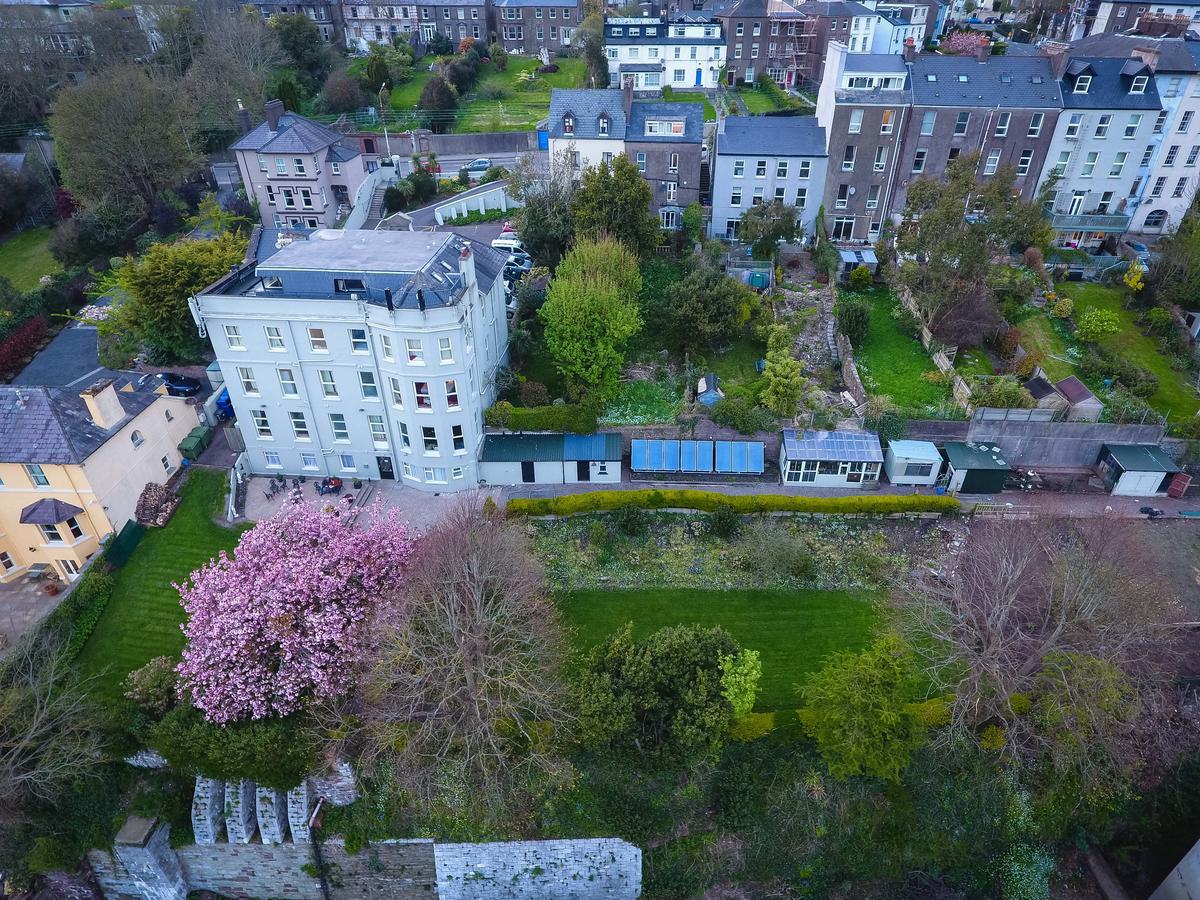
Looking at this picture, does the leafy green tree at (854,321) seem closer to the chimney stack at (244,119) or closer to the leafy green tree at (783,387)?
the leafy green tree at (783,387)

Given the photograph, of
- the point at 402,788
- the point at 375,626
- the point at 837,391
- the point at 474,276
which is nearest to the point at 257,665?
the point at 375,626

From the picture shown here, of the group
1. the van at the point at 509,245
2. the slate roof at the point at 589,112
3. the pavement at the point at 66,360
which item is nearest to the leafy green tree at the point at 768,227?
the slate roof at the point at 589,112

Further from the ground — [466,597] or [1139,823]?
[466,597]

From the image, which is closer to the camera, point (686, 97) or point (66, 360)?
point (66, 360)

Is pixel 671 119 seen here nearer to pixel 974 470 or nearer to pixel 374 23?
pixel 974 470

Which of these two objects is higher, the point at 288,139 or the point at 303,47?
the point at 303,47

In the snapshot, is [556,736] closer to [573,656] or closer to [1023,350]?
[573,656]

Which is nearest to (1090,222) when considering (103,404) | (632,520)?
(632,520)
